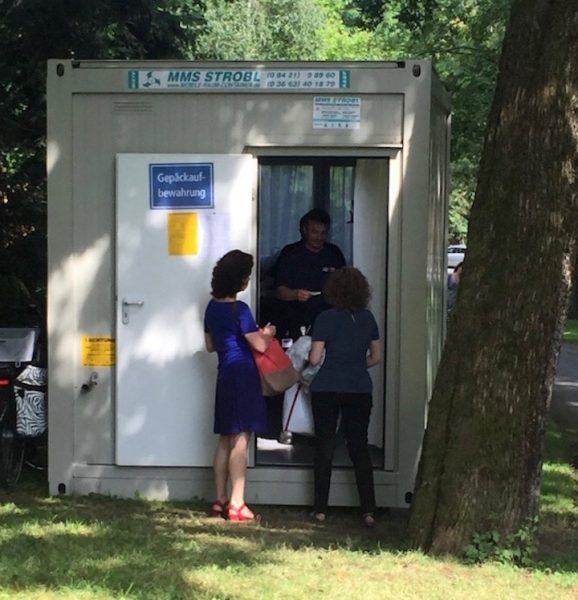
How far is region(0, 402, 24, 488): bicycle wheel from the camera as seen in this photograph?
779 centimetres

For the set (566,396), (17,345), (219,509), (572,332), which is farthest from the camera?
(572,332)

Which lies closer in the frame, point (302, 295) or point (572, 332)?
point (302, 295)

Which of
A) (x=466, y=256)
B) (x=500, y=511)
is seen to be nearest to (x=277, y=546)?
Answer: (x=500, y=511)

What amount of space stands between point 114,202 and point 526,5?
10.2ft

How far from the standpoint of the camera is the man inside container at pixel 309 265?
26.6 ft

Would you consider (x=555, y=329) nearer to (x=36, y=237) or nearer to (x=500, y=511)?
(x=500, y=511)

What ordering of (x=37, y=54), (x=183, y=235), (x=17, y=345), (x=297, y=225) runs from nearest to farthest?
(x=183, y=235), (x=17, y=345), (x=297, y=225), (x=37, y=54)

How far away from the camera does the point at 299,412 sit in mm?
7547

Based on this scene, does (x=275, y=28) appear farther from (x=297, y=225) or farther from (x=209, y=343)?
(x=209, y=343)

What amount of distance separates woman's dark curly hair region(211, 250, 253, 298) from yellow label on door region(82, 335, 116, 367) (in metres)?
1.01

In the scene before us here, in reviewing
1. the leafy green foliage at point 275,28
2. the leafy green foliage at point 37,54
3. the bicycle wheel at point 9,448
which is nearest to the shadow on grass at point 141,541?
the bicycle wheel at point 9,448

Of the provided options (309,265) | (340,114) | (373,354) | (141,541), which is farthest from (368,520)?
(340,114)

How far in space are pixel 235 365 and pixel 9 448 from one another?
2.01 metres

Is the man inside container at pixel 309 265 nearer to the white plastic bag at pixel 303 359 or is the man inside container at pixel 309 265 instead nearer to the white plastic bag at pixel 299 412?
the white plastic bag at pixel 303 359
